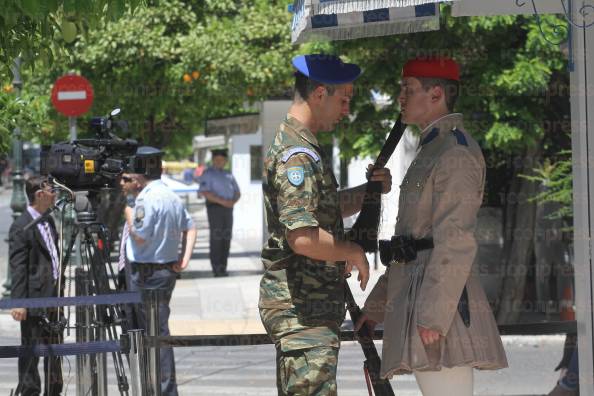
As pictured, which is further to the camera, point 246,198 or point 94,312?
point 246,198

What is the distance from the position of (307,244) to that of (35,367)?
12.5 ft

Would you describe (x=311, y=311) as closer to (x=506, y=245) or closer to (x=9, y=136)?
(x=9, y=136)

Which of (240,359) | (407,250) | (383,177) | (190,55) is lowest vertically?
(240,359)

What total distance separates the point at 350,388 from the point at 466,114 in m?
3.37

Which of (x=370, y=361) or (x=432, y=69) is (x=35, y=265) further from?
(x=432, y=69)

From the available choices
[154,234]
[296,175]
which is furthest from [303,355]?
[154,234]

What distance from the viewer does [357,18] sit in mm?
4957

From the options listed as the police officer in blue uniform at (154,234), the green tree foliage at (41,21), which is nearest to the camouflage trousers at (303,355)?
the green tree foliage at (41,21)

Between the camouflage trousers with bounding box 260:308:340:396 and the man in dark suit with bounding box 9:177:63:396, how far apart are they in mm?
3427

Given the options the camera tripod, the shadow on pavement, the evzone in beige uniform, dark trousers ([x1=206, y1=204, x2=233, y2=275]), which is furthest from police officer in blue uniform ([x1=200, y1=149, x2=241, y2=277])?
the evzone in beige uniform

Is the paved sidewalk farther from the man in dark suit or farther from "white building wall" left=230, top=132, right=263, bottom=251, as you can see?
"white building wall" left=230, top=132, right=263, bottom=251

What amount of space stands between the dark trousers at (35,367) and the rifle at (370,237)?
2.17 m

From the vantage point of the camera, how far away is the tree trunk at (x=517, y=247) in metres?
12.8

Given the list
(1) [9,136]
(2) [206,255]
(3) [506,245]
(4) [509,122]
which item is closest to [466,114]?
(4) [509,122]
